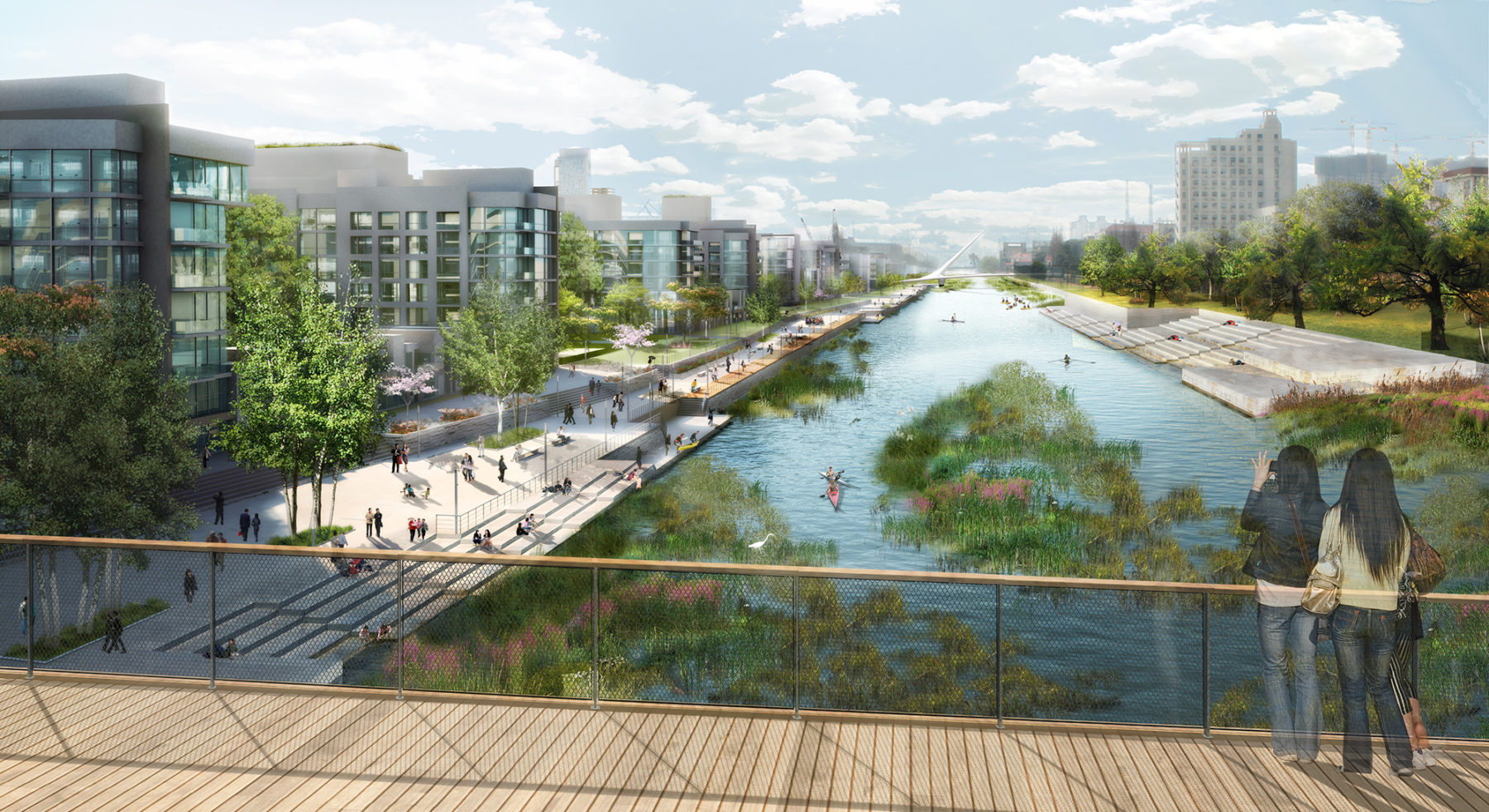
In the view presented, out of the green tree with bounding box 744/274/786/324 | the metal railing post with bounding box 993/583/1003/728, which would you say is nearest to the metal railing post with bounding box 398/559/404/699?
the metal railing post with bounding box 993/583/1003/728

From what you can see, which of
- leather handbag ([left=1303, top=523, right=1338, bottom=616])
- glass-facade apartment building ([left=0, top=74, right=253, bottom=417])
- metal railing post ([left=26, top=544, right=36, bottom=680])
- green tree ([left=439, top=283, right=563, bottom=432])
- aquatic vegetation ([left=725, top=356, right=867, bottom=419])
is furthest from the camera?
aquatic vegetation ([left=725, top=356, right=867, bottom=419])

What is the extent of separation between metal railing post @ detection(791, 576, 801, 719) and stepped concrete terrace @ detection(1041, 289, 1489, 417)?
191ft

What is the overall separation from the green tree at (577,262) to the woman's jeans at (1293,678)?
74305 millimetres

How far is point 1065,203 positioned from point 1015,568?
14893cm

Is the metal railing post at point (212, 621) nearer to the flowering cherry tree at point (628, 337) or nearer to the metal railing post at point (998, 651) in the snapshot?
the metal railing post at point (998, 651)

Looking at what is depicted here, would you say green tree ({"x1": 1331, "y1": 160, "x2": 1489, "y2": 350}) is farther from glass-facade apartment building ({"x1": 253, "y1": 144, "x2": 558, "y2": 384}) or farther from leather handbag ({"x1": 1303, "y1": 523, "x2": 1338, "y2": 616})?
leather handbag ({"x1": 1303, "y1": 523, "x2": 1338, "y2": 616})

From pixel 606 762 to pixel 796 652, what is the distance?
1.22 m

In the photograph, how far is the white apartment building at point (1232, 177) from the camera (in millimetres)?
90125

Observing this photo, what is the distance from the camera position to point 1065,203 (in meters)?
160

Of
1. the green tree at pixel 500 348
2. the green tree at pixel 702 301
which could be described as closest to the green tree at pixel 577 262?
Result: the green tree at pixel 702 301

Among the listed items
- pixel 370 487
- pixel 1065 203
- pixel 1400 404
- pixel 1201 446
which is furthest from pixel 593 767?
pixel 1065 203

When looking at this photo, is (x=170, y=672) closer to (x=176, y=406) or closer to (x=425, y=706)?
(x=425, y=706)

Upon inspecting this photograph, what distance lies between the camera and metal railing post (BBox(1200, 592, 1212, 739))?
504cm

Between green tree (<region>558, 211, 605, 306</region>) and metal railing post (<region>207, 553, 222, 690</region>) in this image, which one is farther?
green tree (<region>558, 211, 605, 306</region>)
